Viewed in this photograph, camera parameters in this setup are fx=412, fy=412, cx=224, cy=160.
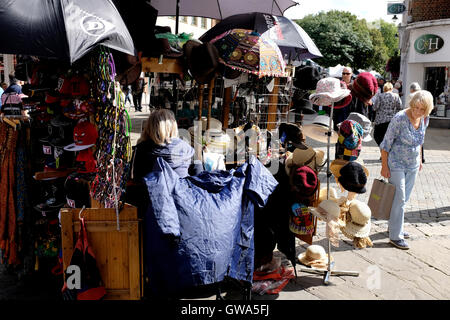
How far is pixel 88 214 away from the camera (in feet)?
10.2

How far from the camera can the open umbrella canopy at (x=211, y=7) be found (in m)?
6.23

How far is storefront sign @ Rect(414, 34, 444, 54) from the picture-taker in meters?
17.5

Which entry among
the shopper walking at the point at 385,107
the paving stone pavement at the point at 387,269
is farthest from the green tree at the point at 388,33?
the paving stone pavement at the point at 387,269

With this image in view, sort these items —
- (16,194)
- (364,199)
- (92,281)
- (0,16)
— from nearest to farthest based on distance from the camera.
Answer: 1. (0,16)
2. (92,281)
3. (16,194)
4. (364,199)

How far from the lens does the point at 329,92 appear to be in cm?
411

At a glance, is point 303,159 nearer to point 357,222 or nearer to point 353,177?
point 353,177

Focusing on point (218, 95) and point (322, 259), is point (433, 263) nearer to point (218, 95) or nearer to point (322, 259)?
point (322, 259)

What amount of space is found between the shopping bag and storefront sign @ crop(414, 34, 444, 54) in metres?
15.7

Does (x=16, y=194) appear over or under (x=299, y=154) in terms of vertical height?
under

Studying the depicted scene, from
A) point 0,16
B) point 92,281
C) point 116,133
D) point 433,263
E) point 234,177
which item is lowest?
point 433,263

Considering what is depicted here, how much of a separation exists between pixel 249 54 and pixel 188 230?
229 cm

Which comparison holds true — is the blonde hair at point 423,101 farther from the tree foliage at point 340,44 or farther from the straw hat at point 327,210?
the tree foliage at point 340,44
